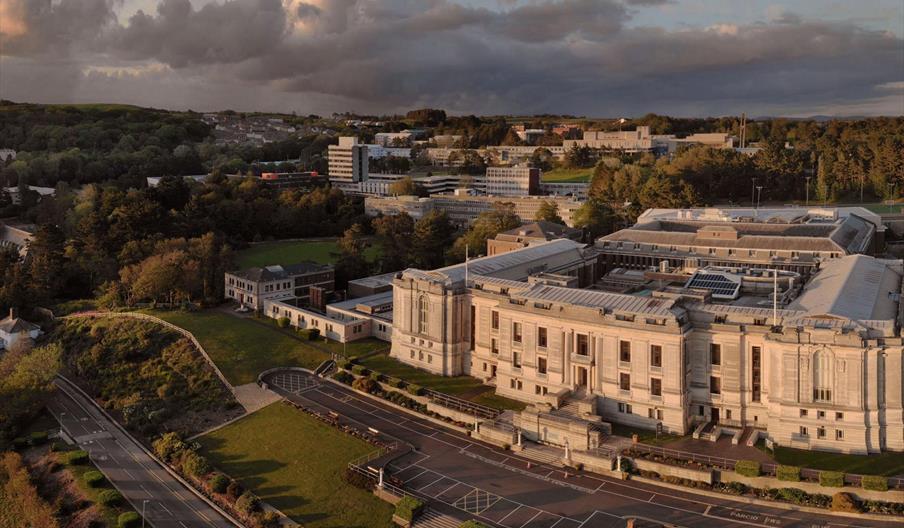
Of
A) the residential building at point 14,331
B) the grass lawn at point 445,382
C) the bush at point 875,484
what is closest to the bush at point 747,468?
the bush at point 875,484

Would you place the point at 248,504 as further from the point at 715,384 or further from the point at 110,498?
the point at 715,384

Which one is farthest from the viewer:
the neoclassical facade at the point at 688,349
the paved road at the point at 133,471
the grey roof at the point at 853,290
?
the grey roof at the point at 853,290

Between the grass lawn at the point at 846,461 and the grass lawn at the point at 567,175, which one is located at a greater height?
the grass lawn at the point at 567,175

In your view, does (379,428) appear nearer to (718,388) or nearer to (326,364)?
(326,364)

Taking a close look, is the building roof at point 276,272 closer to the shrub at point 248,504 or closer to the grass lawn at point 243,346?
the grass lawn at point 243,346

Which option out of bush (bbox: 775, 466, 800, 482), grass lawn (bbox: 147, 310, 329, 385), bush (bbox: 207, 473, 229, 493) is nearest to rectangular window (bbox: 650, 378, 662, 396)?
bush (bbox: 775, 466, 800, 482)

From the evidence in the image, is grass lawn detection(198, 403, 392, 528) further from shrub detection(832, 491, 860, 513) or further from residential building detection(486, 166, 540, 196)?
residential building detection(486, 166, 540, 196)

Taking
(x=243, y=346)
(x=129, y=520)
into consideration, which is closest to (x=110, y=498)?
(x=129, y=520)
